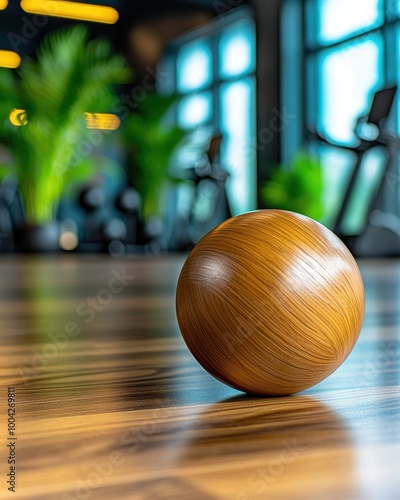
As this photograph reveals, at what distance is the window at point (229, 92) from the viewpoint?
7.93 metres

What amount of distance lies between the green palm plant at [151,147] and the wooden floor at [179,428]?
6564 mm

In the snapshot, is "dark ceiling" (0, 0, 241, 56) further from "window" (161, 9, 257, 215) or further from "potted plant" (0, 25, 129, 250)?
"potted plant" (0, 25, 129, 250)

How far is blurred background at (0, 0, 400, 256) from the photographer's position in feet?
19.8

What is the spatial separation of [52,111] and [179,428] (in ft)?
20.0

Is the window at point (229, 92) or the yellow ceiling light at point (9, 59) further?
the yellow ceiling light at point (9, 59)

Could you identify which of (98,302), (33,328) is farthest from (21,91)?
(33,328)

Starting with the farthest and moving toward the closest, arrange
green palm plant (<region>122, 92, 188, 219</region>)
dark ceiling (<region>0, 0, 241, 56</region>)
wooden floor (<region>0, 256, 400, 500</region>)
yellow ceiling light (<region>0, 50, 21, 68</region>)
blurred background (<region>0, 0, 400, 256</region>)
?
1. yellow ceiling light (<region>0, 50, 21, 68</region>)
2. dark ceiling (<region>0, 0, 241, 56</region>)
3. green palm plant (<region>122, 92, 188, 219</region>)
4. blurred background (<region>0, 0, 400, 256</region>)
5. wooden floor (<region>0, 256, 400, 500</region>)

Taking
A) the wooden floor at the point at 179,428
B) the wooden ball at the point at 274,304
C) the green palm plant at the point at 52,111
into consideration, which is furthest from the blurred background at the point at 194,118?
the wooden ball at the point at 274,304

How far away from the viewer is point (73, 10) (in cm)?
836

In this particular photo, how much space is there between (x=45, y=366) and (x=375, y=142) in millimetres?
4051

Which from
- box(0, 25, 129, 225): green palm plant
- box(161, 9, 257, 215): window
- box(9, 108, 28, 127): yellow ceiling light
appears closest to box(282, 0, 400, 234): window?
box(161, 9, 257, 215): window

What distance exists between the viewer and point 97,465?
1.26 ft

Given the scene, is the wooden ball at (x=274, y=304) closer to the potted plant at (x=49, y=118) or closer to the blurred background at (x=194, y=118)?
the blurred background at (x=194, y=118)

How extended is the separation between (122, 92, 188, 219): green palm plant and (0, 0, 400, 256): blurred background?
0.05 feet
